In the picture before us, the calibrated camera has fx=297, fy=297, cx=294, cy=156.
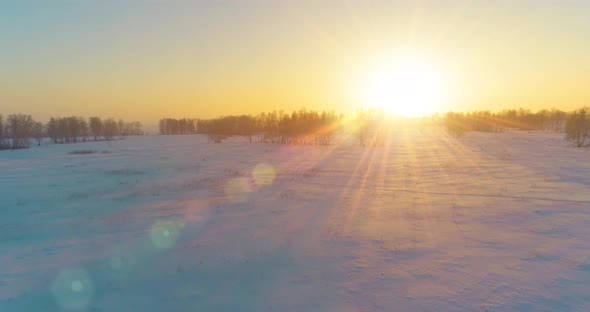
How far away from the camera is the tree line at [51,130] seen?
7725 cm

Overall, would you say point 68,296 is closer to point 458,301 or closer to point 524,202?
point 458,301

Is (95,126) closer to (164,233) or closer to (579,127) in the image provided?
(164,233)

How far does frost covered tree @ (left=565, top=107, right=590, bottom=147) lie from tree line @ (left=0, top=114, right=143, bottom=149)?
113625 millimetres

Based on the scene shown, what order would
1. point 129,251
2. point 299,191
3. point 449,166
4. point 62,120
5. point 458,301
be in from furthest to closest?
point 62,120
point 449,166
point 299,191
point 129,251
point 458,301

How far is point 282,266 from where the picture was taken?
8.75 meters

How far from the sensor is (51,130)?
3681 inches

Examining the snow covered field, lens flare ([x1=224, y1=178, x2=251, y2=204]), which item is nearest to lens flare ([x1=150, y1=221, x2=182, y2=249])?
the snow covered field

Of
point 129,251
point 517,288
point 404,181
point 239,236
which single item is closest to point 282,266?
point 239,236

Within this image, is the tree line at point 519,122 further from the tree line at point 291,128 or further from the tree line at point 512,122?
the tree line at point 291,128

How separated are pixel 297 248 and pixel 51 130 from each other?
11391 cm

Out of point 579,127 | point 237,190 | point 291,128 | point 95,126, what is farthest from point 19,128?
point 579,127

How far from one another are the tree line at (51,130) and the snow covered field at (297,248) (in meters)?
73.7

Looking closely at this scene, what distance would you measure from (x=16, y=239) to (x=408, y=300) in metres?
13.7

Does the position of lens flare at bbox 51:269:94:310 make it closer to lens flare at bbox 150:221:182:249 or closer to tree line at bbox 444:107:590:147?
lens flare at bbox 150:221:182:249
